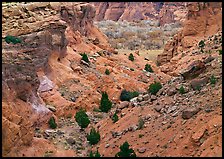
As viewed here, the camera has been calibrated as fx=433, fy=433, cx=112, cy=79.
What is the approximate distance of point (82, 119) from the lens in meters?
29.0

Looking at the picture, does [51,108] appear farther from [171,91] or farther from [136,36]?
[136,36]

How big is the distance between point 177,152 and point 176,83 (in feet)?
25.9

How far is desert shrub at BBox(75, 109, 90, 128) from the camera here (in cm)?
2883

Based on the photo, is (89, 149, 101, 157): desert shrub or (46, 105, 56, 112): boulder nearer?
(89, 149, 101, 157): desert shrub

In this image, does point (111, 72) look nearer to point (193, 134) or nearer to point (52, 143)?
point (52, 143)

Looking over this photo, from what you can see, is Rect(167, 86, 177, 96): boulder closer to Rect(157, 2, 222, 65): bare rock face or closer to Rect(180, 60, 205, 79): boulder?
Rect(180, 60, 205, 79): boulder

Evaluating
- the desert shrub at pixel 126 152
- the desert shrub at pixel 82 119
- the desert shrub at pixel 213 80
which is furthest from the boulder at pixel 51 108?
the desert shrub at pixel 213 80

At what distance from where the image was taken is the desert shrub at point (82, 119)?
28828 millimetres

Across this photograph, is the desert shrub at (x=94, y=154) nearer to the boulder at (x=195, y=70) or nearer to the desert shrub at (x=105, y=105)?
the boulder at (x=195, y=70)

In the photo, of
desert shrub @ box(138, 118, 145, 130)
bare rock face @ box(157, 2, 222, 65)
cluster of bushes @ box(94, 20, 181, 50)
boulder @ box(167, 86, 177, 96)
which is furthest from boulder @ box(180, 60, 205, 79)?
cluster of bushes @ box(94, 20, 181, 50)

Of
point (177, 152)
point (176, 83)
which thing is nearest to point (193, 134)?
point (177, 152)

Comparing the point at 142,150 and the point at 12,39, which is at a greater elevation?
the point at 12,39

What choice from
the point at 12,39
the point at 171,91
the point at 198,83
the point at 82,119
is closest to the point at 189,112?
the point at 198,83

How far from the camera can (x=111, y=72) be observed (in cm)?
4172
